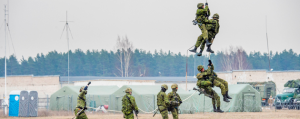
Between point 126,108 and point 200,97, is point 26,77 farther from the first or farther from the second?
point 126,108

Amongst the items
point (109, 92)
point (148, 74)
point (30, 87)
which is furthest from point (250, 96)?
point (148, 74)

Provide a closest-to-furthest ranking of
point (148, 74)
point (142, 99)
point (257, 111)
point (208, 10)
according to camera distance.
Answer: point (208, 10) < point (142, 99) < point (257, 111) < point (148, 74)

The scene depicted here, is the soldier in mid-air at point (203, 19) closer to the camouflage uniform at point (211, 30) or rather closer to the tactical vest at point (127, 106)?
the camouflage uniform at point (211, 30)

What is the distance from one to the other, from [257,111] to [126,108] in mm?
21982

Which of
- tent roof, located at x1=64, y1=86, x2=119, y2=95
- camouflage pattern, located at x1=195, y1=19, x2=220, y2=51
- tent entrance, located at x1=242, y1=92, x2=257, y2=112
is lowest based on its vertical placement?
tent entrance, located at x1=242, y1=92, x2=257, y2=112

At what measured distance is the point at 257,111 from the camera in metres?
37.9

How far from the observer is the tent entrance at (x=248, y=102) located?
37.4 meters

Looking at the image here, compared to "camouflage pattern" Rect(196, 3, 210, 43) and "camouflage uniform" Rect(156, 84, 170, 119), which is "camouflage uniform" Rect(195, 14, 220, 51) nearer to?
"camouflage pattern" Rect(196, 3, 210, 43)

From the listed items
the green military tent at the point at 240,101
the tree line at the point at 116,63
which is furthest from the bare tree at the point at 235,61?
the green military tent at the point at 240,101

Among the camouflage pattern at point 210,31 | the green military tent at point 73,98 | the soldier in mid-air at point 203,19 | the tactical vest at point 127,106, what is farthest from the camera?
the green military tent at point 73,98

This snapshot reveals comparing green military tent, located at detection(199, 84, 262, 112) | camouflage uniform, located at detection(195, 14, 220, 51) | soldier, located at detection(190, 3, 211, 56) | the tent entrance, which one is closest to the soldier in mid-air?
soldier, located at detection(190, 3, 211, 56)

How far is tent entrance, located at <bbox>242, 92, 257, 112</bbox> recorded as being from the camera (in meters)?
37.4

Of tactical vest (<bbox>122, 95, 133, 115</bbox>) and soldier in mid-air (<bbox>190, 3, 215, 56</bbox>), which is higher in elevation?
soldier in mid-air (<bbox>190, 3, 215, 56</bbox>)

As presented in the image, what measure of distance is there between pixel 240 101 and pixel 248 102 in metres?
0.88
